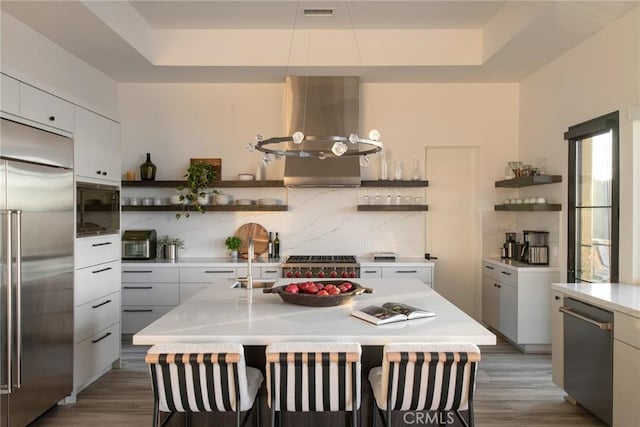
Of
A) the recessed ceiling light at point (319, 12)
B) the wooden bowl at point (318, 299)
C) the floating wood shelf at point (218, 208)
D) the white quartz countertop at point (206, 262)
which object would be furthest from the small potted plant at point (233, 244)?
the wooden bowl at point (318, 299)

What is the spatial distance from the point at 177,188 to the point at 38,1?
8.21ft

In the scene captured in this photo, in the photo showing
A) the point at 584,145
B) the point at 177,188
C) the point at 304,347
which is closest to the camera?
the point at 304,347

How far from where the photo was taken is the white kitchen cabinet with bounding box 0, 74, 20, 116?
2.79 meters

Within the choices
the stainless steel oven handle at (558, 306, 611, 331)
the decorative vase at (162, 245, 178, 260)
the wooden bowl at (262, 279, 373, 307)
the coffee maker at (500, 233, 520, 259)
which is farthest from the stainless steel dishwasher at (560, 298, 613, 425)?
the decorative vase at (162, 245, 178, 260)

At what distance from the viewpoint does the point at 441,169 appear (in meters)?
5.67

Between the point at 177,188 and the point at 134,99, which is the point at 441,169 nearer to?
the point at 177,188

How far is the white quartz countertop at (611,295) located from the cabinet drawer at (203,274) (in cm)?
320

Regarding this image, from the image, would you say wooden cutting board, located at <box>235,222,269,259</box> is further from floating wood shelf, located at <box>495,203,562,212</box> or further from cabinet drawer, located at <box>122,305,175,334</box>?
floating wood shelf, located at <box>495,203,562,212</box>

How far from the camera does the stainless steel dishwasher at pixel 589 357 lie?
9.49 feet

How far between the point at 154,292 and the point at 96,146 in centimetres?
186

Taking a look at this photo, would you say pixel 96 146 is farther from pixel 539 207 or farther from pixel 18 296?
pixel 539 207

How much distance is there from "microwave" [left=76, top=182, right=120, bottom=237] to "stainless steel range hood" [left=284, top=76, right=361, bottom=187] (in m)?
1.79

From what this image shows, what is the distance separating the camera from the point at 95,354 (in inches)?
151

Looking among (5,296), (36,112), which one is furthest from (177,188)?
(5,296)
